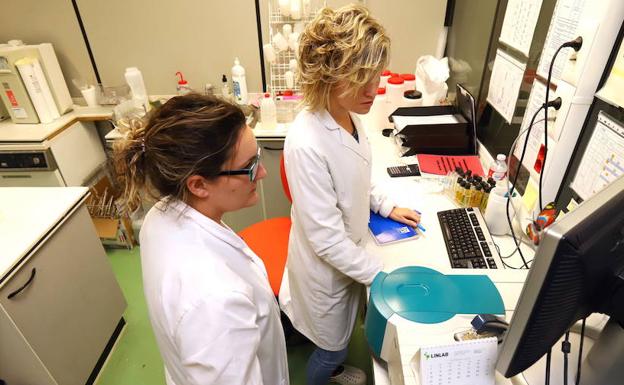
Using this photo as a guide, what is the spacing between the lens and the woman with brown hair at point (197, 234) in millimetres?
706

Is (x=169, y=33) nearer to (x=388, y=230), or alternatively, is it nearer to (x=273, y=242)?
(x=273, y=242)

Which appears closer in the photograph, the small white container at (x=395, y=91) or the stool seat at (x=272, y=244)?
the stool seat at (x=272, y=244)

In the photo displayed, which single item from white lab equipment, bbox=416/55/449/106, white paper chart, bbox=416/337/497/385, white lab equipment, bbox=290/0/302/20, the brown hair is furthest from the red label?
white paper chart, bbox=416/337/497/385

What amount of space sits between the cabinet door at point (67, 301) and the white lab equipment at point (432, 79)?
191cm

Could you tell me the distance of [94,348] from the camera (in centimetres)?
175

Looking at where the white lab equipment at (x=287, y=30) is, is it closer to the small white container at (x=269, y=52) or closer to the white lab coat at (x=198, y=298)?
the small white container at (x=269, y=52)

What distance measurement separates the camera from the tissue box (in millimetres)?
1813

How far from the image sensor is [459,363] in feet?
2.44

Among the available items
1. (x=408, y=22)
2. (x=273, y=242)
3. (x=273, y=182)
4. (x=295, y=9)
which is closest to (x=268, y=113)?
(x=273, y=182)

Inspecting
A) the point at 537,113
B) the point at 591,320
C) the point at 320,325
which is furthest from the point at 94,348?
the point at 537,113

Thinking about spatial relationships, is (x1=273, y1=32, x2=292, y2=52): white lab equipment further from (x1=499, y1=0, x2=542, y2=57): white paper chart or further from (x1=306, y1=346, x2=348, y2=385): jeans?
(x1=306, y1=346, x2=348, y2=385): jeans

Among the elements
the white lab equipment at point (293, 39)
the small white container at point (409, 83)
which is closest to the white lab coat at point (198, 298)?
the small white container at point (409, 83)

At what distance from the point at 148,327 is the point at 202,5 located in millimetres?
2009

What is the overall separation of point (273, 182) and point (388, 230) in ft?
3.93
